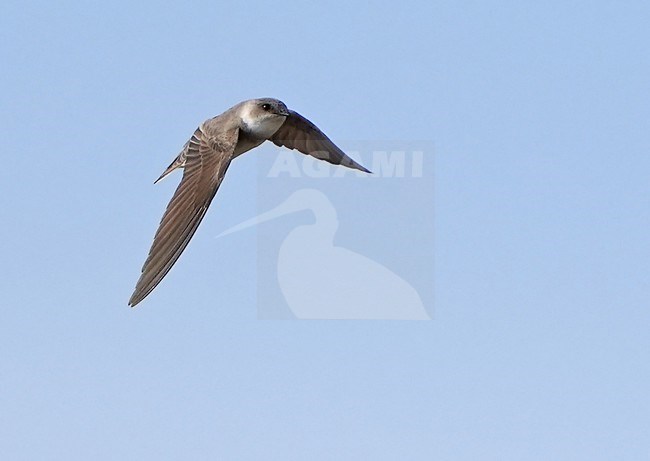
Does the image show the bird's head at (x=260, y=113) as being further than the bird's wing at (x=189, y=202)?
Yes

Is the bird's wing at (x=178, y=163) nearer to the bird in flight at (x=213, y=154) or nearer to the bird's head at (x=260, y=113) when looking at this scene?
the bird in flight at (x=213, y=154)

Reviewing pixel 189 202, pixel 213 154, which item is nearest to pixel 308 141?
pixel 213 154

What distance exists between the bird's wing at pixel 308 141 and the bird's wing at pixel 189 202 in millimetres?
682

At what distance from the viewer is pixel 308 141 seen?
8820mm

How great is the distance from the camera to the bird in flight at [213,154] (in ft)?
23.4

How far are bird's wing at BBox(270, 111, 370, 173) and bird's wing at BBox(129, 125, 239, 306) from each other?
0.68 metres

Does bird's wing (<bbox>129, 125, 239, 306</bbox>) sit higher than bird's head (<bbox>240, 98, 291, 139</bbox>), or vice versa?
bird's head (<bbox>240, 98, 291, 139</bbox>)

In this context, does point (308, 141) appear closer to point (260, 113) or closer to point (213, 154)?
point (260, 113)

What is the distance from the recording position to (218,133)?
8.15 meters

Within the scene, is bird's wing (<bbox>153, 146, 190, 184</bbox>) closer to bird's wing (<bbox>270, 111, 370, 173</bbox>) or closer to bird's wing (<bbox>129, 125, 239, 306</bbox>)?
bird's wing (<bbox>129, 125, 239, 306</bbox>)

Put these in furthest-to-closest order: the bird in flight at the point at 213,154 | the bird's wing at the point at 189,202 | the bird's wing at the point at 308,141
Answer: the bird's wing at the point at 308,141 → the bird in flight at the point at 213,154 → the bird's wing at the point at 189,202

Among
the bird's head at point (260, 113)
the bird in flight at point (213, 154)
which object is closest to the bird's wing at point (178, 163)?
the bird in flight at point (213, 154)

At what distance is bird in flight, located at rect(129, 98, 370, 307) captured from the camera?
7121 millimetres

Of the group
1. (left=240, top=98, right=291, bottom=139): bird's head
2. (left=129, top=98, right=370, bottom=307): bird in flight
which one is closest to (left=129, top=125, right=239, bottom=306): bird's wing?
(left=129, top=98, right=370, bottom=307): bird in flight
